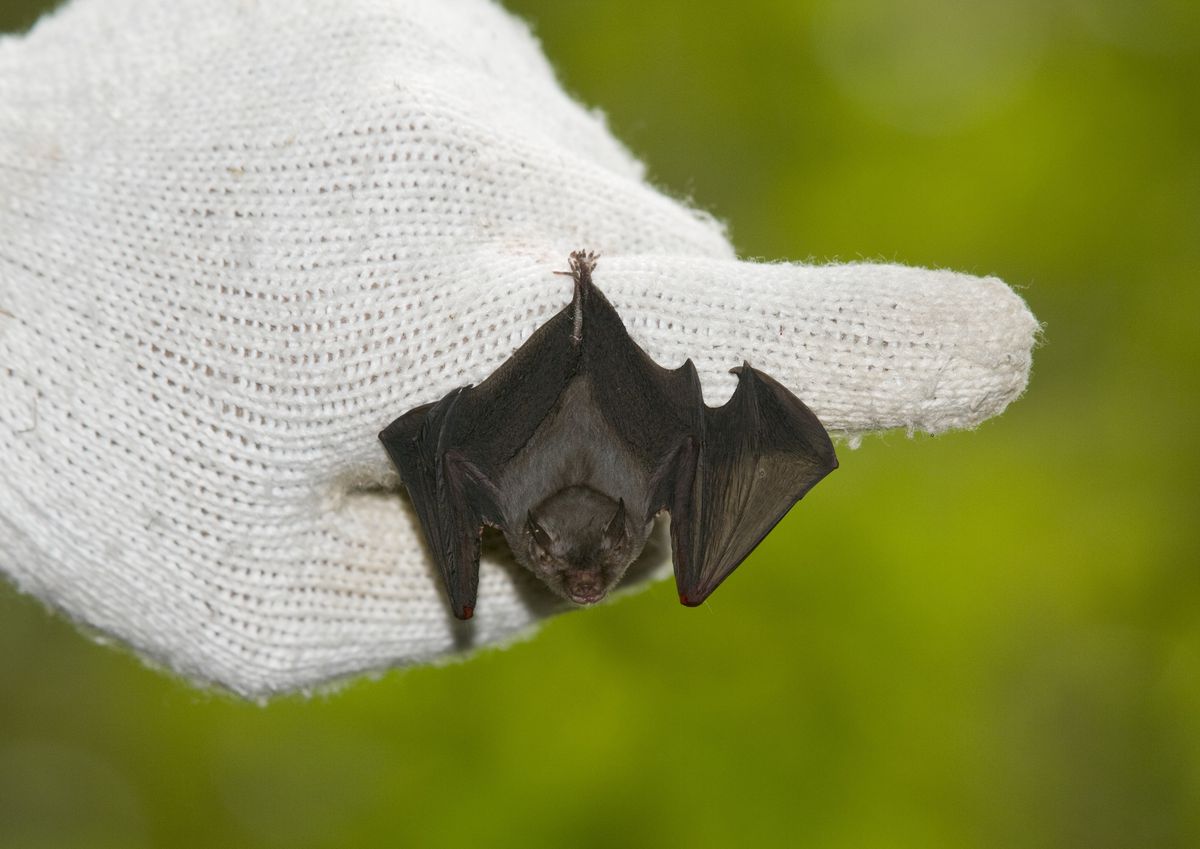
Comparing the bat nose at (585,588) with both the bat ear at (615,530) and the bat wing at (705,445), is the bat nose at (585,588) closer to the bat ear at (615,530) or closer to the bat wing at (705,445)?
the bat ear at (615,530)

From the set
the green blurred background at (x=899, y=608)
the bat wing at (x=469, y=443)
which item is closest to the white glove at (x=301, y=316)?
the bat wing at (x=469, y=443)

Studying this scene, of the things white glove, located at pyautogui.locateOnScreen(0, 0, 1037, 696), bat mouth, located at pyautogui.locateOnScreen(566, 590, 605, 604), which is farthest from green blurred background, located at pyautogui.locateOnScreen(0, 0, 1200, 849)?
bat mouth, located at pyautogui.locateOnScreen(566, 590, 605, 604)

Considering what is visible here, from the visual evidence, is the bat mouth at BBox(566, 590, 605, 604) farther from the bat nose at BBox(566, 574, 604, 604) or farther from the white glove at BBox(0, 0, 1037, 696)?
the white glove at BBox(0, 0, 1037, 696)

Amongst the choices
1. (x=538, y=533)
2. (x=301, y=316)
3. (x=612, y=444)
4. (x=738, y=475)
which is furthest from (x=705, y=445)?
(x=301, y=316)

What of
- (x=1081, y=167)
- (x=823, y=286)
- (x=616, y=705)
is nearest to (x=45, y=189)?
(x=823, y=286)

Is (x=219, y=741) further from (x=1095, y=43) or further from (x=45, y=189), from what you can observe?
(x=1095, y=43)

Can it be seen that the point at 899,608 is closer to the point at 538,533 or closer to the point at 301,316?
the point at 538,533
